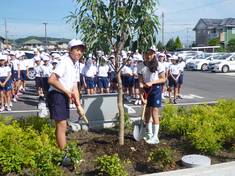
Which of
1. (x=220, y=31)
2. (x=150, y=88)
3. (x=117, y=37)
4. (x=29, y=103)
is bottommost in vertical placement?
(x=29, y=103)

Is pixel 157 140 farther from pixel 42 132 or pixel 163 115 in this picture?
pixel 42 132

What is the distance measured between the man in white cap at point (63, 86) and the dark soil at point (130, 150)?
625 millimetres

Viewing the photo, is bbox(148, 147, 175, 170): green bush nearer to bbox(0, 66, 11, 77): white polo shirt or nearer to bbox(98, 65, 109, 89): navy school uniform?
bbox(0, 66, 11, 77): white polo shirt

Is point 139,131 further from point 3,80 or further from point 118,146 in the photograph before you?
point 3,80

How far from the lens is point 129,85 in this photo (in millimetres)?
14438

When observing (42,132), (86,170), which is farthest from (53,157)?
(42,132)

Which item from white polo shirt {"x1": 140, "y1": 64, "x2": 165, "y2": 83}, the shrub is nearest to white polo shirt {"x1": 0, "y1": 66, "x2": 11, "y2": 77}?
white polo shirt {"x1": 140, "y1": 64, "x2": 165, "y2": 83}

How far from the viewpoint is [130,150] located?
20.0 feet

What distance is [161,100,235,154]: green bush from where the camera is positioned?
598cm

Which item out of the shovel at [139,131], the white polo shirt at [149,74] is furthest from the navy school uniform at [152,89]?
the shovel at [139,131]

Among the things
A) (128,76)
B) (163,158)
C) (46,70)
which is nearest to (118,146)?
(163,158)

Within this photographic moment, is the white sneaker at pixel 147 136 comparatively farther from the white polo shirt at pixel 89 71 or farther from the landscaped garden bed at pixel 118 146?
the white polo shirt at pixel 89 71

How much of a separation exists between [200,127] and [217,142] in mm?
433

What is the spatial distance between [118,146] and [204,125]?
1537mm
